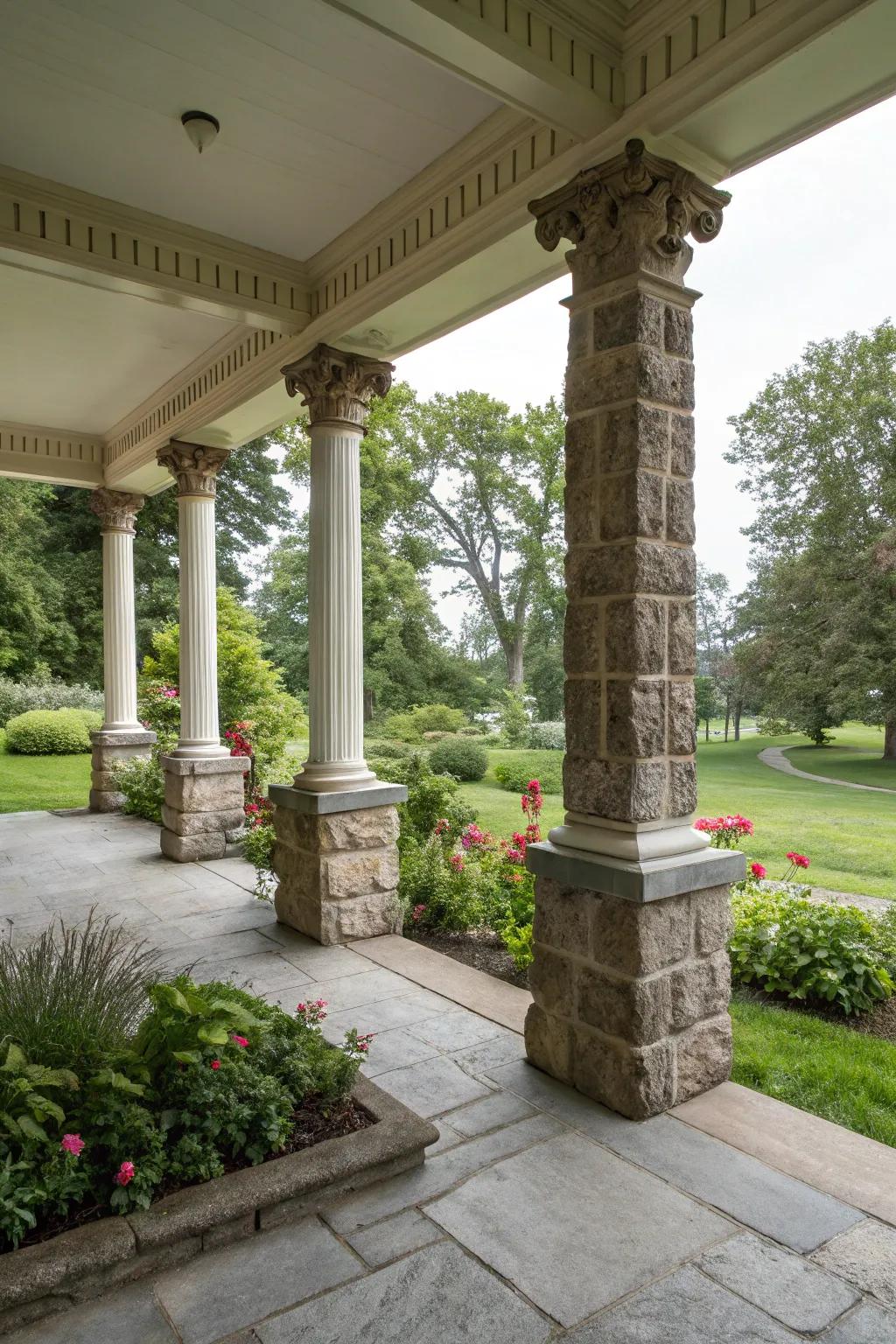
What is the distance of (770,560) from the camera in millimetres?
9641

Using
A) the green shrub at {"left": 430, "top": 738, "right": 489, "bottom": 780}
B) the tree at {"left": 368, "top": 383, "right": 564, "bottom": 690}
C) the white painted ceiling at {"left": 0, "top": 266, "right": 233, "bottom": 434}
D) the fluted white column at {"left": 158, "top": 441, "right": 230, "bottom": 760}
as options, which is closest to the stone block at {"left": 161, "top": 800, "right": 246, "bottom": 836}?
the fluted white column at {"left": 158, "top": 441, "right": 230, "bottom": 760}

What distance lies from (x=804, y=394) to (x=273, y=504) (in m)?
12.4

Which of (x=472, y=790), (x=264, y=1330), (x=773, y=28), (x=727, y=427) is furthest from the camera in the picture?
(x=472, y=790)

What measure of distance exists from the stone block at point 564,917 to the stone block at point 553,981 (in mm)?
38

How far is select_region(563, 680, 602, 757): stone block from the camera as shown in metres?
2.63

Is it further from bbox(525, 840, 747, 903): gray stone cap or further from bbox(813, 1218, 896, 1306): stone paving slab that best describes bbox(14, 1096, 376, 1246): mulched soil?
bbox(813, 1218, 896, 1306): stone paving slab

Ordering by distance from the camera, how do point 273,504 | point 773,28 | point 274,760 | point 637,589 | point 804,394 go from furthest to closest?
point 273,504 < point 804,394 < point 274,760 < point 637,589 < point 773,28

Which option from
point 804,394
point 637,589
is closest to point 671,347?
point 637,589

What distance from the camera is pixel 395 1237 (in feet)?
6.53

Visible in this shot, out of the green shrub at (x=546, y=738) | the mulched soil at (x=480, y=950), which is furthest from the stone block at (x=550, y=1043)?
the green shrub at (x=546, y=738)

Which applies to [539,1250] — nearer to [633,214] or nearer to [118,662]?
[633,214]

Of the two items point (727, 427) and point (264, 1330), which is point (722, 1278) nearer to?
point (264, 1330)

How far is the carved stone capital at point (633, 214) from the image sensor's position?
2.54 metres

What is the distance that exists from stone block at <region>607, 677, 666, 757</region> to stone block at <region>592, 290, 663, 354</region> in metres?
1.08
